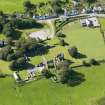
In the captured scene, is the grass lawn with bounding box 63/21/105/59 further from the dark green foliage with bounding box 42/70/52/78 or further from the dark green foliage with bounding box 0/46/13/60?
the dark green foliage with bounding box 0/46/13/60

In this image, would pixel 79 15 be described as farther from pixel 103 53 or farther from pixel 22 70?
pixel 22 70

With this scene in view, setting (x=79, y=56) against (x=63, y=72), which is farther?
(x=79, y=56)

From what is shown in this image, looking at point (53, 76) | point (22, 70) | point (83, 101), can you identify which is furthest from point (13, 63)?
point (83, 101)

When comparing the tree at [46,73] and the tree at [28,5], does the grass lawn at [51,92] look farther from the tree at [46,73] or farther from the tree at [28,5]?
the tree at [28,5]

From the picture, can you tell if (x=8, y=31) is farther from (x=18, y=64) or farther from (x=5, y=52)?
(x=18, y=64)

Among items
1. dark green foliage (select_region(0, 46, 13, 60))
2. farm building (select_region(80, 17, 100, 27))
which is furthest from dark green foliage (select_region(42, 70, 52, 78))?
farm building (select_region(80, 17, 100, 27))

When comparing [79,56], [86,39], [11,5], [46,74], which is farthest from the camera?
[11,5]

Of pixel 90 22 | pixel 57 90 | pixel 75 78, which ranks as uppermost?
pixel 90 22

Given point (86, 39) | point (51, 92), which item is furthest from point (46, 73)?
point (86, 39)

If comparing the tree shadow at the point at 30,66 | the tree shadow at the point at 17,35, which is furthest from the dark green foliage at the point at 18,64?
the tree shadow at the point at 17,35

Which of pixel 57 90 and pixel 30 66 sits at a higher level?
pixel 30 66
